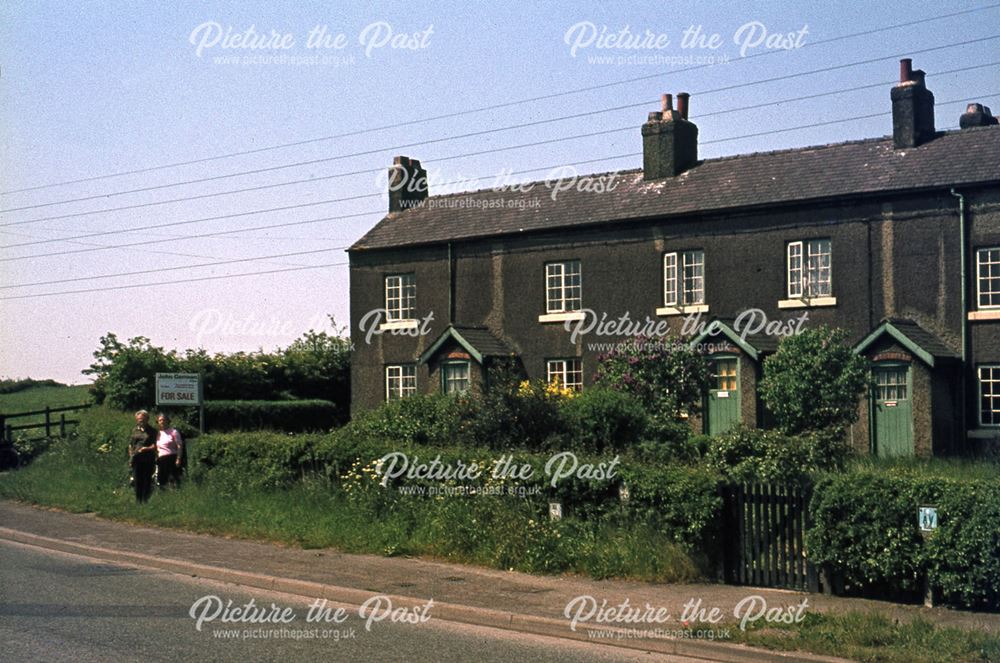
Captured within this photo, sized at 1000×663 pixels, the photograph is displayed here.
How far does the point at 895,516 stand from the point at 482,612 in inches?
175

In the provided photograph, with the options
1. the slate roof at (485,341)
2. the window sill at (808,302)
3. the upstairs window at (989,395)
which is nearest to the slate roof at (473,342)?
the slate roof at (485,341)

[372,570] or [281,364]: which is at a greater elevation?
[281,364]

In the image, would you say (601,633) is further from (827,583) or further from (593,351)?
(593,351)

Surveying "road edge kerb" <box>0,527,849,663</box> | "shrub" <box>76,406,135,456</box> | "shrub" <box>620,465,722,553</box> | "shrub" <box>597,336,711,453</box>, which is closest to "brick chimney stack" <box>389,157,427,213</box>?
"shrub" <box>597,336,711,453</box>

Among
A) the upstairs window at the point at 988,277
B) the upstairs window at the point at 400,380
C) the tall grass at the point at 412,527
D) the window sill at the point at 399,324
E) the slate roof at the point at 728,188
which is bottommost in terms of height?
the tall grass at the point at 412,527

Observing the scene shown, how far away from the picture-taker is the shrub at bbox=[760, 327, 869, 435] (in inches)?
974

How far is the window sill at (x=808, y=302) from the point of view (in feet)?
92.1

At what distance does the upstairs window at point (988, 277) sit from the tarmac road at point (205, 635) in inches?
769

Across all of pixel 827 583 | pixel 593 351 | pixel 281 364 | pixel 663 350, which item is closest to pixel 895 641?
pixel 827 583

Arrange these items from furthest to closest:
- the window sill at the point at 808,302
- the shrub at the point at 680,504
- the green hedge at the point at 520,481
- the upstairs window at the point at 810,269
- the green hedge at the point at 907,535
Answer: the upstairs window at the point at 810,269, the window sill at the point at 808,302, the green hedge at the point at 520,481, the shrub at the point at 680,504, the green hedge at the point at 907,535

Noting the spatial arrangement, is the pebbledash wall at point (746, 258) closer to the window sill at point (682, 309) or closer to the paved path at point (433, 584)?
the window sill at point (682, 309)

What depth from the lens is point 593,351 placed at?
32.3 meters

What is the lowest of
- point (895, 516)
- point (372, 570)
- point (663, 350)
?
point (372, 570)

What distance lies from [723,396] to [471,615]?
18682 mm
